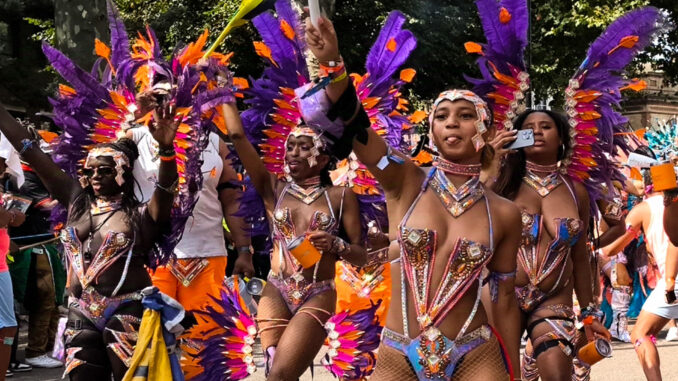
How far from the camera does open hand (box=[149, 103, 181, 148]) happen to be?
553 cm

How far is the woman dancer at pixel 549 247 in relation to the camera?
623 centimetres

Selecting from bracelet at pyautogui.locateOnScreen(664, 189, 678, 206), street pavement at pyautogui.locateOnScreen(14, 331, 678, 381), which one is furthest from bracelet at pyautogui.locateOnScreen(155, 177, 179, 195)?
bracelet at pyautogui.locateOnScreen(664, 189, 678, 206)

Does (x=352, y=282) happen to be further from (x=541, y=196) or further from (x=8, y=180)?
(x=8, y=180)

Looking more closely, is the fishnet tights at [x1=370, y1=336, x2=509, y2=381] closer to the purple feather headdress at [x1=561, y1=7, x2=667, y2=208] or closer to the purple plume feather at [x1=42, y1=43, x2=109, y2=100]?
the purple feather headdress at [x1=561, y1=7, x2=667, y2=208]

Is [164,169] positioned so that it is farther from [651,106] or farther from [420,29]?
[651,106]

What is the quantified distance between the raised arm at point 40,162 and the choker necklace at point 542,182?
2.61 metres

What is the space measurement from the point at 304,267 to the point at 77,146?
1.50 m

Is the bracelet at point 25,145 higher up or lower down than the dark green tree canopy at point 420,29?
higher up

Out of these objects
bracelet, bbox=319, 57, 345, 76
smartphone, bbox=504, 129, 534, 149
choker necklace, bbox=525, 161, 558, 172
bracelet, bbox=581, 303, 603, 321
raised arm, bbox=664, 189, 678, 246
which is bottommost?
raised arm, bbox=664, 189, 678, 246

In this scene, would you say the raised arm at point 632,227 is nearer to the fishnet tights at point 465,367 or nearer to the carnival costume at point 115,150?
the carnival costume at point 115,150

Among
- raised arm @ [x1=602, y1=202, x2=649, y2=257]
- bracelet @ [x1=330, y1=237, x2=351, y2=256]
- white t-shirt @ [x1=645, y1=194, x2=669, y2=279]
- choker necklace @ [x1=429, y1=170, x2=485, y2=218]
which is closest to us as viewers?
choker necklace @ [x1=429, y1=170, x2=485, y2=218]

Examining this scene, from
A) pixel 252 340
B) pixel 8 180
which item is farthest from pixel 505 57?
pixel 8 180

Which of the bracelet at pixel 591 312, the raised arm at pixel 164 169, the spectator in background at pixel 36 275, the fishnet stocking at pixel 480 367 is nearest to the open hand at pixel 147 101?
the raised arm at pixel 164 169

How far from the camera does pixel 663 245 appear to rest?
8914 millimetres
